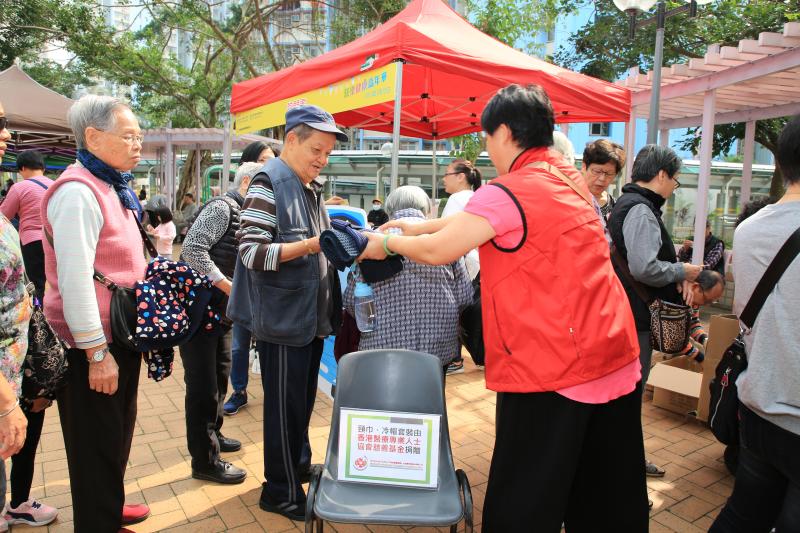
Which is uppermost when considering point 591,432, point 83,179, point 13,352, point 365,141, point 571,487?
point 365,141

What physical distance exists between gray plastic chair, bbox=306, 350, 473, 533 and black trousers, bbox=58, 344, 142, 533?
Result: 794mm

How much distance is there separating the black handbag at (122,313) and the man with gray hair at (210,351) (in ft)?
1.87

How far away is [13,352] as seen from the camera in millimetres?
1445

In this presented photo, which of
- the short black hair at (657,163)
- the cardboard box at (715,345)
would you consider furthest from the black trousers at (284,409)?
the cardboard box at (715,345)

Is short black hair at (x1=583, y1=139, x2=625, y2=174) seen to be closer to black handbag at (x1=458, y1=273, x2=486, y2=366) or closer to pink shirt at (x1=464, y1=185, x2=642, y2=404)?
black handbag at (x1=458, y1=273, x2=486, y2=366)

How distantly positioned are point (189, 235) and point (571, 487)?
2.26m

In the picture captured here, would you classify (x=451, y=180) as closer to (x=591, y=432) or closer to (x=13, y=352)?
(x=591, y=432)

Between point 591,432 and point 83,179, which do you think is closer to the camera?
point 591,432

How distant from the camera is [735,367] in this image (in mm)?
1942

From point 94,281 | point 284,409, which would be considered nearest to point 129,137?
point 94,281

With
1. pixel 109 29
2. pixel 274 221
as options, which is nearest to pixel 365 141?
pixel 109 29

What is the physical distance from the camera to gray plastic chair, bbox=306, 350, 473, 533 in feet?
6.31

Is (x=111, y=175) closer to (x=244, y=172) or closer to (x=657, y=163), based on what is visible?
(x=244, y=172)

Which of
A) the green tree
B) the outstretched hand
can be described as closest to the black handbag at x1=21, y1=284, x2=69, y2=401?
the outstretched hand
